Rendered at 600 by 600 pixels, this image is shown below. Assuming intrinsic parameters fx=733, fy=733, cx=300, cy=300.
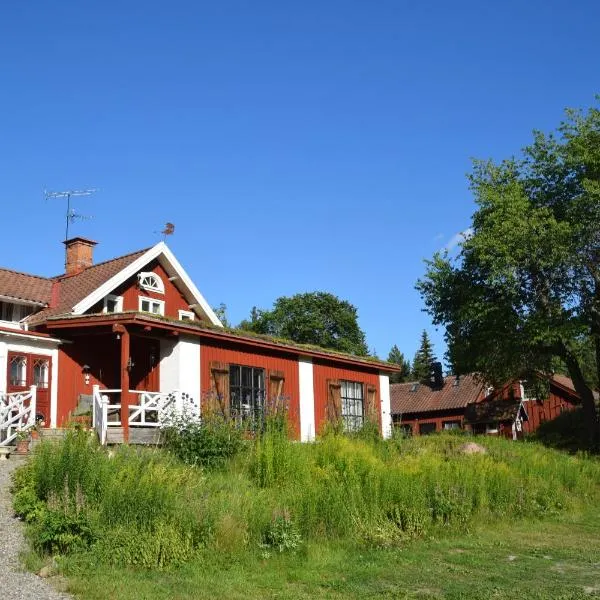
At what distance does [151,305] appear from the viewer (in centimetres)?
2291

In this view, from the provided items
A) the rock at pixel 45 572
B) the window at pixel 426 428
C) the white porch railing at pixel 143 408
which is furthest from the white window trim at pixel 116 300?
the window at pixel 426 428

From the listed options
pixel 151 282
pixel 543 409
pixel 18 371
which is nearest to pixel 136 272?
pixel 151 282

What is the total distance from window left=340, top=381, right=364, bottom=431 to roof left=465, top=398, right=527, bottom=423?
20.3 m

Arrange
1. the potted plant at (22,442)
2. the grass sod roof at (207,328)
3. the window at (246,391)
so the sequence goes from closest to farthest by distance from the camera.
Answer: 1. the potted plant at (22,442)
2. the grass sod roof at (207,328)
3. the window at (246,391)

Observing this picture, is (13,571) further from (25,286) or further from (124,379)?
(25,286)

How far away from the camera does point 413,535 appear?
37.6 ft

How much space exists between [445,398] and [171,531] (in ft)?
123

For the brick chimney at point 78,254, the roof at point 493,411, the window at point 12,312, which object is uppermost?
the brick chimney at point 78,254

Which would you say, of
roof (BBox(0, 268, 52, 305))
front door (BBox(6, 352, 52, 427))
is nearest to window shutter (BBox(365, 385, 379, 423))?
front door (BBox(6, 352, 52, 427))

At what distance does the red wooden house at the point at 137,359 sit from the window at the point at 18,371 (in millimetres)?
24

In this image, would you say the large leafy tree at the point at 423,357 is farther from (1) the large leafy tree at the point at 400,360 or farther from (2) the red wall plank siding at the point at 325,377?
(2) the red wall plank siding at the point at 325,377

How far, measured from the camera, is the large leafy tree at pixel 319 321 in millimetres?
56375

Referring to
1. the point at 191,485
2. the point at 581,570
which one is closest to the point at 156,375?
the point at 191,485

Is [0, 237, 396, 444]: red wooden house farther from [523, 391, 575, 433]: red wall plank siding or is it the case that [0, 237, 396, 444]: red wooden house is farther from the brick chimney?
[523, 391, 575, 433]: red wall plank siding
